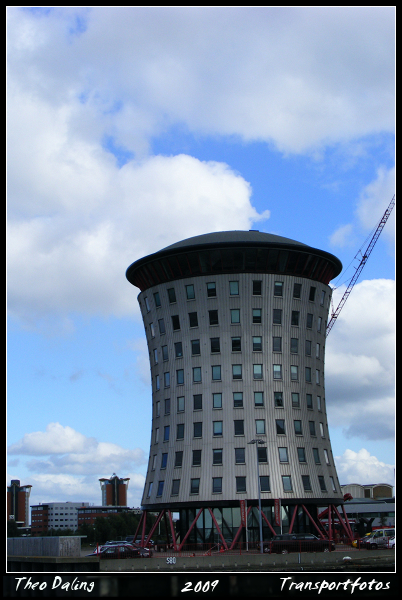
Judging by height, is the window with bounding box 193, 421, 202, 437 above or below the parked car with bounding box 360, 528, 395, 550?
above

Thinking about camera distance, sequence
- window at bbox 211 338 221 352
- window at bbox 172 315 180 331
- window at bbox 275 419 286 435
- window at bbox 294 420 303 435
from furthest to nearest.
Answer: window at bbox 172 315 180 331 → window at bbox 211 338 221 352 → window at bbox 294 420 303 435 → window at bbox 275 419 286 435

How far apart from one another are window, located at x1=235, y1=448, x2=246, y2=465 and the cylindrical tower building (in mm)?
100

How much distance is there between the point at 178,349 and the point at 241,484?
1541 cm

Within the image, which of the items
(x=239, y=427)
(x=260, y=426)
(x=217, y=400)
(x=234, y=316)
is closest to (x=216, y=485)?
(x=239, y=427)

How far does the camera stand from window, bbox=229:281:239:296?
71.8m

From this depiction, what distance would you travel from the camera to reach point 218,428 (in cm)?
6950

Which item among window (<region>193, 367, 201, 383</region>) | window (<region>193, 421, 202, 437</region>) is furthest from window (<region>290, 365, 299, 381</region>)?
window (<region>193, 421, 202, 437</region>)

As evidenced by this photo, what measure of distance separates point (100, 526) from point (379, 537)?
11555 cm

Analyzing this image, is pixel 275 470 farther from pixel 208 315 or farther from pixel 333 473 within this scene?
pixel 208 315

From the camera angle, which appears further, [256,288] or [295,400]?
[256,288]

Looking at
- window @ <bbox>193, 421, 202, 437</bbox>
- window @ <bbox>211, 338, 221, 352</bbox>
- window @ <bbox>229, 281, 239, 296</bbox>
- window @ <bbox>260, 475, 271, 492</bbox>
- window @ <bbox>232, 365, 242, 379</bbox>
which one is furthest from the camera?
window @ <bbox>229, 281, 239, 296</bbox>

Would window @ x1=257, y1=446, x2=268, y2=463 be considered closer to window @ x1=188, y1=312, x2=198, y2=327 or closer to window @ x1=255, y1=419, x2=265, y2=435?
window @ x1=255, y1=419, x2=265, y2=435

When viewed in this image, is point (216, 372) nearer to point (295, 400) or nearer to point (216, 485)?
point (295, 400)

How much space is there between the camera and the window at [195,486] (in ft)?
224
